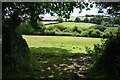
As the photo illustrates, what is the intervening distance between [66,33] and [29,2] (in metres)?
26.5

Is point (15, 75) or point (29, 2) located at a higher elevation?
point (29, 2)

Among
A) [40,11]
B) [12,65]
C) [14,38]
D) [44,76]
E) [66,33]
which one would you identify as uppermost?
[40,11]

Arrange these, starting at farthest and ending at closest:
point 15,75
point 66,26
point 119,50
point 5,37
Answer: point 66,26 → point 5,37 → point 15,75 → point 119,50

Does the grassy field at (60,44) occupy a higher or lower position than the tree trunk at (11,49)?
lower

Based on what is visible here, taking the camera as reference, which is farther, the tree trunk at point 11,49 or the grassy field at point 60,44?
the grassy field at point 60,44

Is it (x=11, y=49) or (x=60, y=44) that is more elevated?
(x=11, y=49)

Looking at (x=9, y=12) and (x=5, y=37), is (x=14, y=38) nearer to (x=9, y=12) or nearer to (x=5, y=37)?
(x=5, y=37)

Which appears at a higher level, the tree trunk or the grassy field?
the tree trunk

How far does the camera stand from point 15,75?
21.4 ft

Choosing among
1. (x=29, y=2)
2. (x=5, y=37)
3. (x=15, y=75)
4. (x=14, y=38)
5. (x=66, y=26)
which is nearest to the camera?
(x=15, y=75)

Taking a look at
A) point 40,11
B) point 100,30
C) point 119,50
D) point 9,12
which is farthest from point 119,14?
point 100,30

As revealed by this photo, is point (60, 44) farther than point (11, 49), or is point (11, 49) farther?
point (60, 44)

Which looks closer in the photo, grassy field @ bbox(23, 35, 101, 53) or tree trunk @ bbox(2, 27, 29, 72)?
tree trunk @ bbox(2, 27, 29, 72)

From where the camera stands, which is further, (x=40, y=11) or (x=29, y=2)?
(x=40, y=11)
